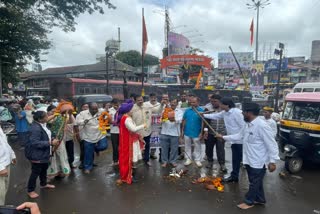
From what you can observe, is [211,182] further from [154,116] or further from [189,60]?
[189,60]

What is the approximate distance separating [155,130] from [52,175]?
9.26 feet

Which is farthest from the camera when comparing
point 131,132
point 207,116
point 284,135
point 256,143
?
point 284,135

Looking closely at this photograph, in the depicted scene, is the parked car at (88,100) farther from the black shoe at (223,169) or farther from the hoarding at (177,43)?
the hoarding at (177,43)

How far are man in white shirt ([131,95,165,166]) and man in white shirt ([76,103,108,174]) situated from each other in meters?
0.92

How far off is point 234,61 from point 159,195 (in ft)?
111

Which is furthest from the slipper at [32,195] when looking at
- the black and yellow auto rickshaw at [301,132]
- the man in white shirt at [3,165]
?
the black and yellow auto rickshaw at [301,132]

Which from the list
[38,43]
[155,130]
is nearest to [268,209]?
[155,130]

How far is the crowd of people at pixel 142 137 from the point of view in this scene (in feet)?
12.6

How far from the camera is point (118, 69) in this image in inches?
1651

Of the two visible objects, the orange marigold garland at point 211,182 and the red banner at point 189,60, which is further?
the red banner at point 189,60

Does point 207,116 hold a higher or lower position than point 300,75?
lower

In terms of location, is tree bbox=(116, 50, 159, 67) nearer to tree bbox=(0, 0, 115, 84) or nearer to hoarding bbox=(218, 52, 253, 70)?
hoarding bbox=(218, 52, 253, 70)

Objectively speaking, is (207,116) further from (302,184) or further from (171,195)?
(302,184)

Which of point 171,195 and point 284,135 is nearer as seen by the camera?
point 171,195
